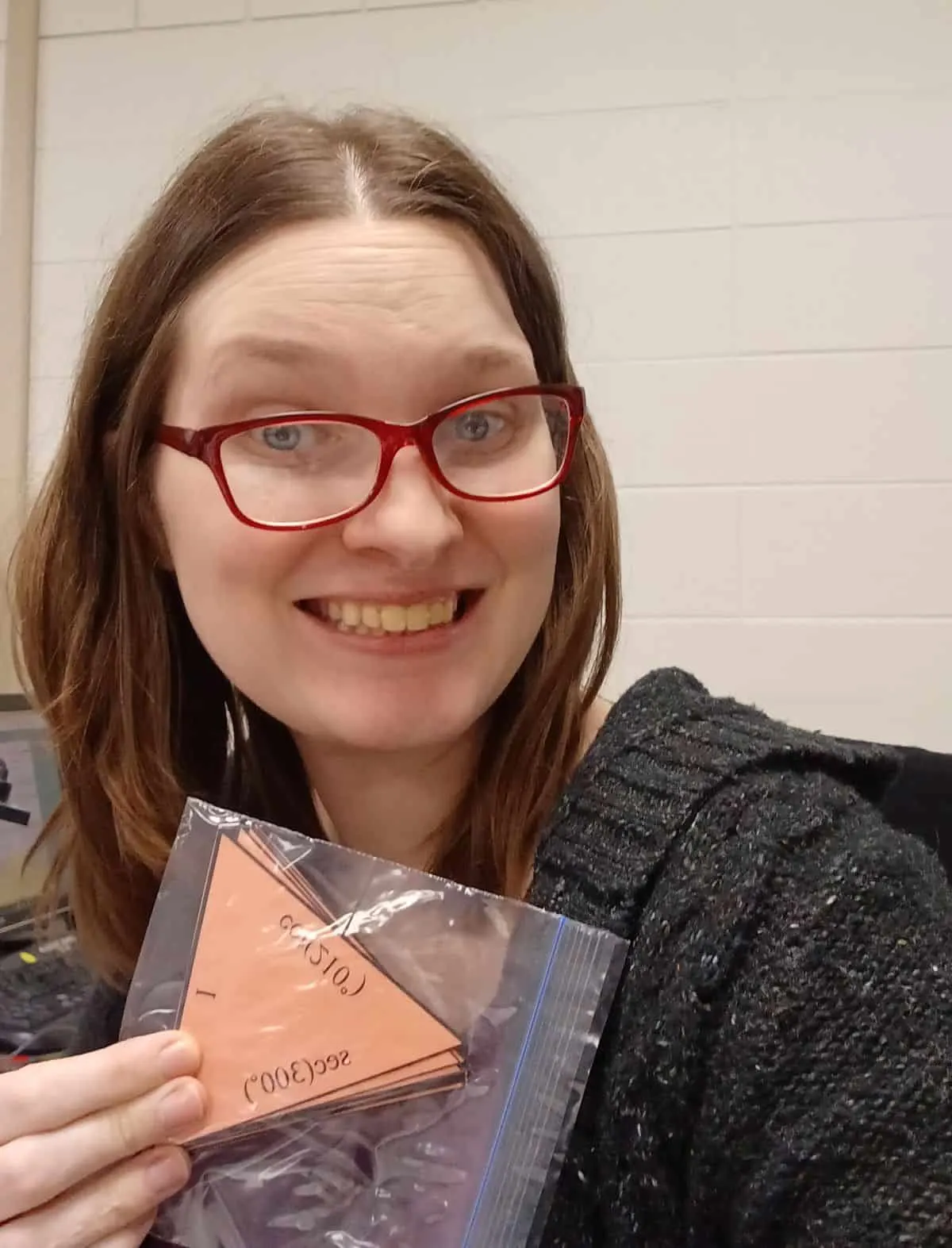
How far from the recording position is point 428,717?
65 centimetres

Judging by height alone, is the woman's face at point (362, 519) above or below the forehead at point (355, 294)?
below

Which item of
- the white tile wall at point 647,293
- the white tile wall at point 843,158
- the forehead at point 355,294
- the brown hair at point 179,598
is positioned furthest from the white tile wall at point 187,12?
the forehead at point 355,294

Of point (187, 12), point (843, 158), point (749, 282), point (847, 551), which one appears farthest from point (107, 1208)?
point (187, 12)

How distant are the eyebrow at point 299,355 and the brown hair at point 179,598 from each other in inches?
3.1

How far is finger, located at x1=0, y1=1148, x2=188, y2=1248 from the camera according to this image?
51 centimetres

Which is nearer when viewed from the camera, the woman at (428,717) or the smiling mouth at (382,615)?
the woman at (428,717)

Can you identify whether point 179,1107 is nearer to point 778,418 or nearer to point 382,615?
point 382,615

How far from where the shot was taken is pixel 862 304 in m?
1.45

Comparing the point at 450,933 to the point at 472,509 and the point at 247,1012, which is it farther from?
the point at 472,509

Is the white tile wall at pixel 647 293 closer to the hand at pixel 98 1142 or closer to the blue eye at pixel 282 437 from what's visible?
the blue eye at pixel 282 437

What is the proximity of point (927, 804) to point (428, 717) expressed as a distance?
507 millimetres

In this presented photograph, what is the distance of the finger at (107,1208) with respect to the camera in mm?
508

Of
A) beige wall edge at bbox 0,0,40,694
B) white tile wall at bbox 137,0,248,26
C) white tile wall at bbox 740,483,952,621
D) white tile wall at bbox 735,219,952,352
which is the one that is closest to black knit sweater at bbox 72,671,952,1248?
white tile wall at bbox 740,483,952,621

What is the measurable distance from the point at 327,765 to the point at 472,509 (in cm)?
27
